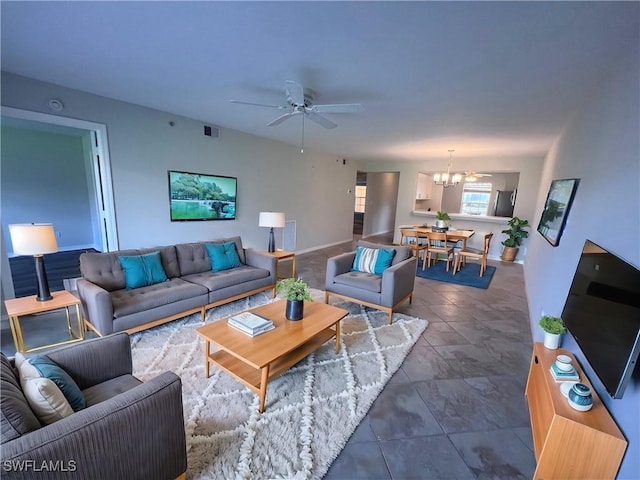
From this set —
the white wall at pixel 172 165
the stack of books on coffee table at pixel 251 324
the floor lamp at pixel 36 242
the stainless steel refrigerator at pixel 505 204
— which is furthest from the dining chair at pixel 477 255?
Answer: the floor lamp at pixel 36 242

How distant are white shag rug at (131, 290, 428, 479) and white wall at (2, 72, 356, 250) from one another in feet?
5.90

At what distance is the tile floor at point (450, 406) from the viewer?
1615 millimetres

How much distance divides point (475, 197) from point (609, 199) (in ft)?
29.2

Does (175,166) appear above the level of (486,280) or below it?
above

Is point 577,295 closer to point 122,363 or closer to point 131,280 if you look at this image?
point 122,363

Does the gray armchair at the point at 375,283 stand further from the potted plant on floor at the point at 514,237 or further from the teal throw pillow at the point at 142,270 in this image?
the potted plant on floor at the point at 514,237

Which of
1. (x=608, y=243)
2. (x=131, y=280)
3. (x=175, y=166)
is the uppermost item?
(x=175, y=166)

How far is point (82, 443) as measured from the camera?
3.47 feet

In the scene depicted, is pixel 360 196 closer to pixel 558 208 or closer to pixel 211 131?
pixel 211 131

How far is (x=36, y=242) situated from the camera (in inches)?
96.9

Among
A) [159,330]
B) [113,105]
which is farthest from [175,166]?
[159,330]

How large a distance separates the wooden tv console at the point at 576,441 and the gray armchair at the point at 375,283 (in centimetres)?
176

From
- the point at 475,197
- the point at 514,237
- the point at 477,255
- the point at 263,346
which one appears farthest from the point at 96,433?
the point at 475,197

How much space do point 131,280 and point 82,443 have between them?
2343mm
